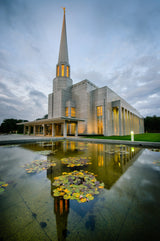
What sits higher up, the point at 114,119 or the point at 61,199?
the point at 114,119

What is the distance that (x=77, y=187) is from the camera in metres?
2.46

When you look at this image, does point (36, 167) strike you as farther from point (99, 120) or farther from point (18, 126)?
point (18, 126)

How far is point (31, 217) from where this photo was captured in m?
1.59

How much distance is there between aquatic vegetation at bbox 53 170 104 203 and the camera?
2.14 meters

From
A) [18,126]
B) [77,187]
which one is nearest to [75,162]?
A: [77,187]

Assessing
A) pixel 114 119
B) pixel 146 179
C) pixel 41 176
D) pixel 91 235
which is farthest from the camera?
pixel 114 119

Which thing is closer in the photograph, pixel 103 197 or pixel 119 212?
pixel 119 212

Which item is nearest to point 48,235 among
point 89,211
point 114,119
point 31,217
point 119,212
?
point 31,217

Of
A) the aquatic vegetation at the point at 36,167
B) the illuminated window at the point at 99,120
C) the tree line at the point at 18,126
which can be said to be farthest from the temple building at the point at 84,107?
the tree line at the point at 18,126

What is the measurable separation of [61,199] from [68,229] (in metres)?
0.74

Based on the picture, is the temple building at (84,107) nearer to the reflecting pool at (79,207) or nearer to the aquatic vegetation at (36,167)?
the aquatic vegetation at (36,167)

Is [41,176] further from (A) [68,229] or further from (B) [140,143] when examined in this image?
(B) [140,143]

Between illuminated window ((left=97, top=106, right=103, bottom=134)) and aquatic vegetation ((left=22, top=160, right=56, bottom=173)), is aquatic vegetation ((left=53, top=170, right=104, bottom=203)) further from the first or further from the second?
illuminated window ((left=97, top=106, right=103, bottom=134))

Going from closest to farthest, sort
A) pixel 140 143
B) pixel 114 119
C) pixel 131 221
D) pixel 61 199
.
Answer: pixel 131 221 → pixel 61 199 → pixel 140 143 → pixel 114 119
